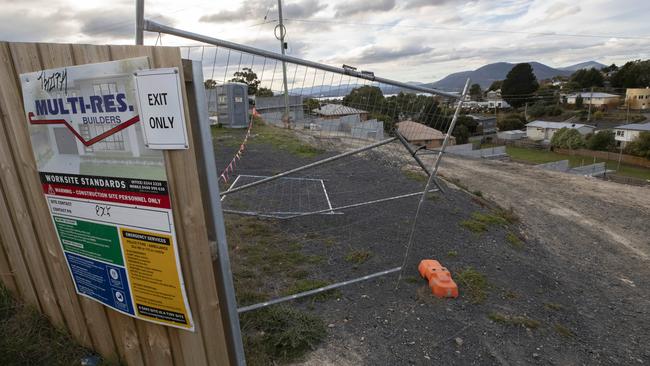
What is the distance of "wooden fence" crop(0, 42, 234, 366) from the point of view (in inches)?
69.1

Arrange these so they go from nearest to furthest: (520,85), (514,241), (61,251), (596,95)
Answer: (61,251)
(514,241)
(596,95)
(520,85)

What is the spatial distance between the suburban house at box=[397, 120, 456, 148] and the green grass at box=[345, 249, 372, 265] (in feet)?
5.09

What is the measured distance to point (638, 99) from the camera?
5959 centimetres

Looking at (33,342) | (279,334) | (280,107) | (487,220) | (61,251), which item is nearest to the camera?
(61,251)

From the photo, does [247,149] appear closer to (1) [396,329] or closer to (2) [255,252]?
(2) [255,252]

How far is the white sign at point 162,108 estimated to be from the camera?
1585mm

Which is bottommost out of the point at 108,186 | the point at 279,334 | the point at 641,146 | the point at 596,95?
the point at 641,146

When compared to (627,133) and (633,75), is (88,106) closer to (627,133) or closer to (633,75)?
(627,133)

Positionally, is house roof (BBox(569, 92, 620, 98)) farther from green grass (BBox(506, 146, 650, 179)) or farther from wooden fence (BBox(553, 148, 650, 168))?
green grass (BBox(506, 146, 650, 179))

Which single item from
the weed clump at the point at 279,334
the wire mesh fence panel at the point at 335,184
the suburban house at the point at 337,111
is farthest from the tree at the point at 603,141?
the weed clump at the point at 279,334

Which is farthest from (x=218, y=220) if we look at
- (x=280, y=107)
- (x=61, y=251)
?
(x=280, y=107)

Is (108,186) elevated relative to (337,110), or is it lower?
lower

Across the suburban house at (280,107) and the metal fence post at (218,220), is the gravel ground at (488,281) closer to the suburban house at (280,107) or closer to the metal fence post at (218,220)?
the metal fence post at (218,220)

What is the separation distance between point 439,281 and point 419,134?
172cm
